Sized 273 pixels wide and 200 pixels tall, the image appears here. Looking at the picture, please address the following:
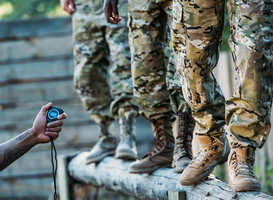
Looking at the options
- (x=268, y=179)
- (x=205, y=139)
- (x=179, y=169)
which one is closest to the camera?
(x=205, y=139)

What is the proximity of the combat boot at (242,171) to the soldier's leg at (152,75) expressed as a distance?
64 cm

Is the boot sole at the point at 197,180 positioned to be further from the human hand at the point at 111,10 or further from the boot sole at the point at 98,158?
the boot sole at the point at 98,158

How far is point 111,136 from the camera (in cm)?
280

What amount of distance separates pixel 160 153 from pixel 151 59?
1.76 feet

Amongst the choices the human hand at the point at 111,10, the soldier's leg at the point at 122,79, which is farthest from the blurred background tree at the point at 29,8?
the human hand at the point at 111,10

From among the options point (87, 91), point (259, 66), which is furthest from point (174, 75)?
point (87, 91)

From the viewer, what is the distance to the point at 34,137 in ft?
5.31

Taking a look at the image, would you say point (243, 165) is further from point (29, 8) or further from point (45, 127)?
point (29, 8)

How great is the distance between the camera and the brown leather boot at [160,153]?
2064 mm

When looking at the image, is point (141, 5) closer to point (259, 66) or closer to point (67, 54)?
point (259, 66)

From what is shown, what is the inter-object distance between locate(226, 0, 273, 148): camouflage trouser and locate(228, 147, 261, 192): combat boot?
5cm

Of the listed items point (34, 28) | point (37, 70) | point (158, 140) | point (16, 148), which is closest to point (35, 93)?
point (37, 70)

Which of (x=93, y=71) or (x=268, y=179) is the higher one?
(x=93, y=71)

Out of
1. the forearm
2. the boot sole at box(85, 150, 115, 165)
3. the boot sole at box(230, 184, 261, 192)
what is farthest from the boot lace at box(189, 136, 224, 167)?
the boot sole at box(85, 150, 115, 165)
